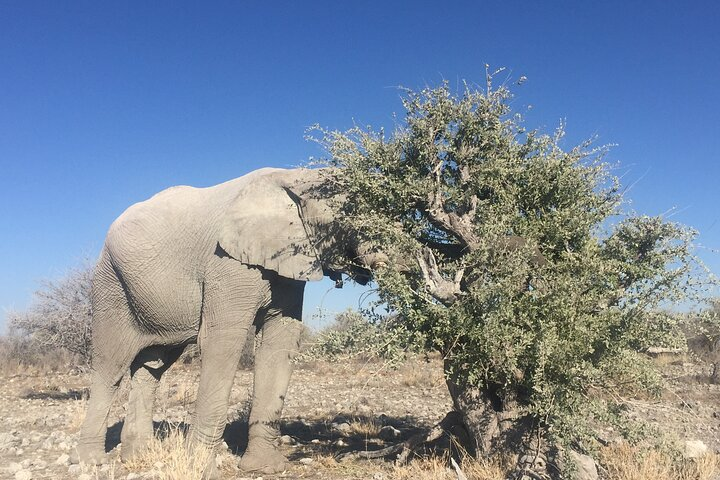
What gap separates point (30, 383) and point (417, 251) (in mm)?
17198

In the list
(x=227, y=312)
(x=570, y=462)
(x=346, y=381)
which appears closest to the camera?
(x=570, y=462)

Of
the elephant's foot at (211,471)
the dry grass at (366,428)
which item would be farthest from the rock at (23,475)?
the dry grass at (366,428)

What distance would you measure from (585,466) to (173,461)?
4.24 metres

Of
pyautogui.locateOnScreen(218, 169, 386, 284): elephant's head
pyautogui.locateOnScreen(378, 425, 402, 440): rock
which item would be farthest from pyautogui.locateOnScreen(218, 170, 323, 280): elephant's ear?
pyautogui.locateOnScreen(378, 425, 402, 440): rock

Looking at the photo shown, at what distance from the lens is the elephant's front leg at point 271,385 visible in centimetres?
798

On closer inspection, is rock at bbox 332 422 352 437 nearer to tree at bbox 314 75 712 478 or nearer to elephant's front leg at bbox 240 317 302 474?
elephant's front leg at bbox 240 317 302 474

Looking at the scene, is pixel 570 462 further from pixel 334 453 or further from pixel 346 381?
pixel 346 381

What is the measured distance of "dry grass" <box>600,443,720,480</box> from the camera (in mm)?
6026

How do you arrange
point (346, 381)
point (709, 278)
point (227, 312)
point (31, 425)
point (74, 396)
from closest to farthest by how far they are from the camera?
point (709, 278) → point (227, 312) → point (31, 425) → point (74, 396) → point (346, 381)

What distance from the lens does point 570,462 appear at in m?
5.80

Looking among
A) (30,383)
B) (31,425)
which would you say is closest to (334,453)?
(31,425)

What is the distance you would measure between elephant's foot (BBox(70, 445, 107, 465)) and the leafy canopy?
4.99m

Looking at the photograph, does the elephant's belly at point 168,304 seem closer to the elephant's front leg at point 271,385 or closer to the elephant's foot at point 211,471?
the elephant's front leg at point 271,385

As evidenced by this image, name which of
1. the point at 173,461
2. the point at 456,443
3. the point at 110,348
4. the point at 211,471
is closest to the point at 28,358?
the point at 110,348
